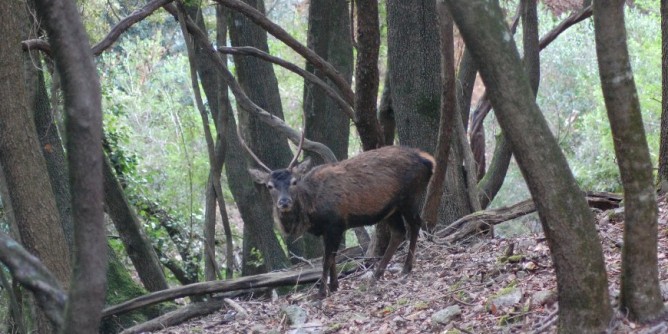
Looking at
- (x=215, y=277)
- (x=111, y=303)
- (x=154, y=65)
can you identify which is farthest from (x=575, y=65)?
(x=111, y=303)

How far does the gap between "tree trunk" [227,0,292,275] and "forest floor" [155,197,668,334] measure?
411 cm

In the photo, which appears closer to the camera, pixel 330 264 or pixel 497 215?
pixel 330 264

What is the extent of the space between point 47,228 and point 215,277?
505cm

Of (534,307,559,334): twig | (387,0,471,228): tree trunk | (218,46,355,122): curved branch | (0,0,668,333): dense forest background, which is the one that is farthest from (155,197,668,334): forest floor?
(218,46,355,122): curved branch

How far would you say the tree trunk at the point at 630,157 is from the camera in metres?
4.68

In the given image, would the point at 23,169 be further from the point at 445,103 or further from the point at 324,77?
the point at 324,77

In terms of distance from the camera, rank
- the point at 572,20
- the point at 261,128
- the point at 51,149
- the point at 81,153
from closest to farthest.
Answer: the point at 81,153 → the point at 51,149 → the point at 572,20 → the point at 261,128

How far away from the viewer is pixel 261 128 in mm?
12883

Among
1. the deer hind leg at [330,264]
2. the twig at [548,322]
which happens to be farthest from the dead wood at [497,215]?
the twig at [548,322]

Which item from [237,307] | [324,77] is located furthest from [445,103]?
[324,77]

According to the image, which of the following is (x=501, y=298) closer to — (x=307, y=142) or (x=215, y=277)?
(x=307, y=142)

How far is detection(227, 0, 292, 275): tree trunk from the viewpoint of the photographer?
42.2 ft

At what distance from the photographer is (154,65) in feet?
76.1

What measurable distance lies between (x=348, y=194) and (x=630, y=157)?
3980 mm
